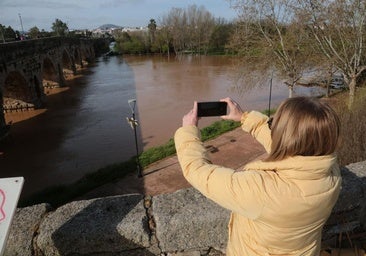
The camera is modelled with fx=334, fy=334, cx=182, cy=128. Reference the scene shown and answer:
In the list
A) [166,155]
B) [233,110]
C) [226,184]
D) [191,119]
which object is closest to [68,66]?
[166,155]

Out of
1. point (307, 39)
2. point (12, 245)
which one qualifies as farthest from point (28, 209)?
point (307, 39)

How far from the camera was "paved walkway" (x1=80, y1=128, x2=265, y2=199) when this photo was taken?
10219 mm

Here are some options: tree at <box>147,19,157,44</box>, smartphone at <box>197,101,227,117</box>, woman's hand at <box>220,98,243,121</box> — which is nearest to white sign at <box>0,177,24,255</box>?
smartphone at <box>197,101,227,117</box>

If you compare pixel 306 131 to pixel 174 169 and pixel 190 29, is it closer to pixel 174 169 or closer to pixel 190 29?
pixel 174 169

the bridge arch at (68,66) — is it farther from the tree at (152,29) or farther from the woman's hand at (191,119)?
the woman's hand at (191,119)

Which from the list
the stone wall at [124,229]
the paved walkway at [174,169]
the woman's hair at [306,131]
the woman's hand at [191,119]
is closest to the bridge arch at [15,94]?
the paved walkway at [174,169]

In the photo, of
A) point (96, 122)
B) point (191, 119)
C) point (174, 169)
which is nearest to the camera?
point (191, 119)

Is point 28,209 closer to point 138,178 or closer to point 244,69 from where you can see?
point 138,178

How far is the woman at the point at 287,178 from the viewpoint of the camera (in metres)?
1.27

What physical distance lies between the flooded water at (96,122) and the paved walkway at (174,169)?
2.75 m

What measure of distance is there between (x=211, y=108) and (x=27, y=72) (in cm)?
2452

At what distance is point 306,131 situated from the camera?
49.7 inches

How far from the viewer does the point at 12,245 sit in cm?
207

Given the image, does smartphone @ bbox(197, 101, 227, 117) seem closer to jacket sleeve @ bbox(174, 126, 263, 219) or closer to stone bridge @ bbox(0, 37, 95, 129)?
jacket sleeve @ bbox(174, 126, 263, 219)
